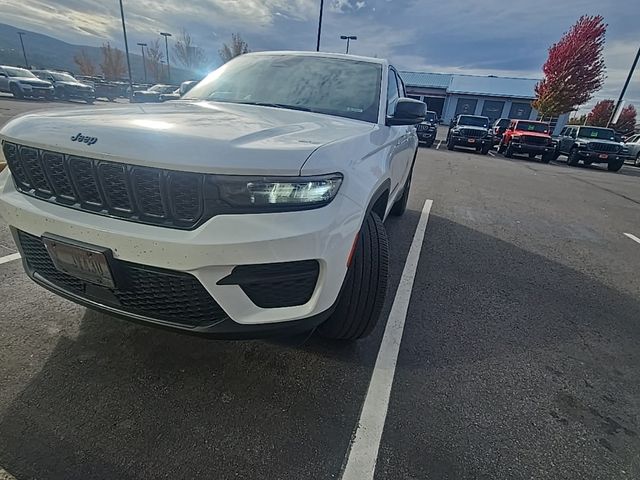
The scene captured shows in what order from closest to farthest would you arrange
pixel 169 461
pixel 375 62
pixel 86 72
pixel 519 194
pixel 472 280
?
pixel 169 461 → pixel 375 62 → pixel 472 280 → pixel 519 194 → pixel 86 72

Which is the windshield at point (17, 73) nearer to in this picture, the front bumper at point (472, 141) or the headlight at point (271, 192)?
the front bumper at point (472, 141)

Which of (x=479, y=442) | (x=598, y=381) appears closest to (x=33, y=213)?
(x=479, y=442)

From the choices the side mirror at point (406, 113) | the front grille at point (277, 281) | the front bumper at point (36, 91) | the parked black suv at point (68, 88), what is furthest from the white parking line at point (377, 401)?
the parked black suv at point (68, 88)

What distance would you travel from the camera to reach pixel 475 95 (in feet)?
147

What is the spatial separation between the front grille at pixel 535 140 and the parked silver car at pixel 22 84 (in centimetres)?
2704

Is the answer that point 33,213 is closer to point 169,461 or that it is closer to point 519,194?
point 169,461

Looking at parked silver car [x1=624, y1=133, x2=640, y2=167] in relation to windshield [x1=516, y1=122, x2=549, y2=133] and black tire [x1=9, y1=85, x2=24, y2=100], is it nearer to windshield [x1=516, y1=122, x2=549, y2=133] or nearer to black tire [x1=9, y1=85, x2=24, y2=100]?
windshield [x1=516, y1=122, x2=549, y2=133]

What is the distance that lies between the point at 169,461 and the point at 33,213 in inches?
49.9

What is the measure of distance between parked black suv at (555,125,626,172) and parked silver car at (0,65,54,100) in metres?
29.2

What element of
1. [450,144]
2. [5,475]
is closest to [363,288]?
[5,475]

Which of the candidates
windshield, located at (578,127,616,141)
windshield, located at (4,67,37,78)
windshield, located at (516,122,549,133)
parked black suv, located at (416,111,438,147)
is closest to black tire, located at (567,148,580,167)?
windshield, located at (578,127,616,141)

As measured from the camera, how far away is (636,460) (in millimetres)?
1694

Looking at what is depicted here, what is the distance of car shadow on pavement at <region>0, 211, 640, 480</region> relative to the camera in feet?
5.05

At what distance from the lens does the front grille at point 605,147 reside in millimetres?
14867
